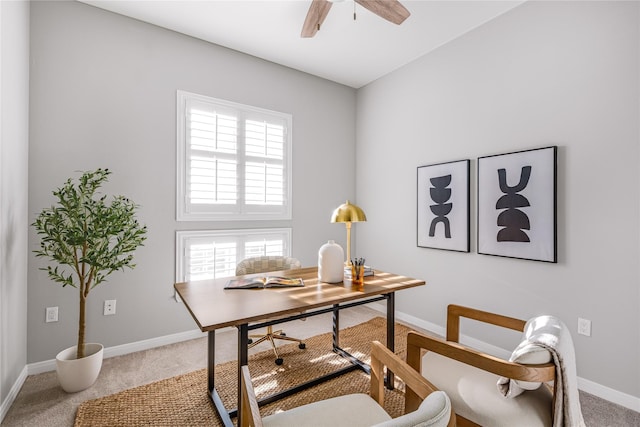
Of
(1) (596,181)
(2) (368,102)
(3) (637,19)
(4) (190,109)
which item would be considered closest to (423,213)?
(1) (596,181)

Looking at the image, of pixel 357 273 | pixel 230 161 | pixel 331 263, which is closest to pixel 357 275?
pixel 357 273

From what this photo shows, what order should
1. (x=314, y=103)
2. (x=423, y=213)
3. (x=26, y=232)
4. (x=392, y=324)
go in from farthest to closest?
(x=314, y=103) < (x=423, y=213) < (x=26, y=232) < (x=392, y=324)

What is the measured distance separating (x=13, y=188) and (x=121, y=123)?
3.07ft

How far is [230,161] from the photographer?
10.5 ft

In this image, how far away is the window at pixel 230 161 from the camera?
9.66 ft

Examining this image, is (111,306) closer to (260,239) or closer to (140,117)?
(260,239)

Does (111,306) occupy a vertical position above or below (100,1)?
below

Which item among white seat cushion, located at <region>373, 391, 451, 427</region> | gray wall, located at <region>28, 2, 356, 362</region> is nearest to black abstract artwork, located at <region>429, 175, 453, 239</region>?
gray wall, located at <region>28, 2, 356, 362</region>

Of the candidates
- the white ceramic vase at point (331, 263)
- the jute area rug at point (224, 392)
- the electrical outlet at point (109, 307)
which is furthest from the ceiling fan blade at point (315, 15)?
the electrical outlet at point (109, 307)

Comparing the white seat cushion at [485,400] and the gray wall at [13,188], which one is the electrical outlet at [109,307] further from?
the white seat cushion at [485,400]

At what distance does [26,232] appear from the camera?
2244 millimetres

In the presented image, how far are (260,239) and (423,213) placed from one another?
5.96 feet

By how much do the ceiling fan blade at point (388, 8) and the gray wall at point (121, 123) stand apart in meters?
1.66

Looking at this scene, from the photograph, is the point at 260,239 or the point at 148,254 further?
the point at 260,239
